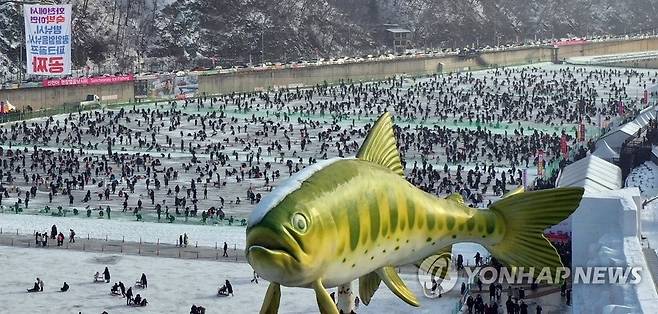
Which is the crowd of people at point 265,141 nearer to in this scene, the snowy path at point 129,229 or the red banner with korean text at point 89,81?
the snowy path at point 129,229

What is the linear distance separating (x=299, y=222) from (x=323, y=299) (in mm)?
1054

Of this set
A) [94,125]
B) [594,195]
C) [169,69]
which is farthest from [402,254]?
[169,69]

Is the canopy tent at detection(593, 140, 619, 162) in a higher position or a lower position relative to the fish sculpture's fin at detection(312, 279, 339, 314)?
higher

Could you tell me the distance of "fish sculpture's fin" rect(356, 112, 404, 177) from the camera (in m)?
13.9

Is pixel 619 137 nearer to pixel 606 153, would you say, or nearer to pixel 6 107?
pixel 606 153

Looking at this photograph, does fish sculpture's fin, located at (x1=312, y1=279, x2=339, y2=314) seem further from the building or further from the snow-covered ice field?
the building

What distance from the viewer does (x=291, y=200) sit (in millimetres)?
11789

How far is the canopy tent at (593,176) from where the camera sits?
39.4 meters

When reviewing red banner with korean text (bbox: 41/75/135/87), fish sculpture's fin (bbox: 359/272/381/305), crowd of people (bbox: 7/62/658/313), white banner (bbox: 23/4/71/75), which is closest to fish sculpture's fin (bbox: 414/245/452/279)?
fish sculpture's fin (bbox: 359/272/381/305)

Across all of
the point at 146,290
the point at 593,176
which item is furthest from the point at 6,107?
the point at 593,176

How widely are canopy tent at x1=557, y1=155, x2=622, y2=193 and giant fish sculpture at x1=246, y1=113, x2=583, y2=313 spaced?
2510 cm

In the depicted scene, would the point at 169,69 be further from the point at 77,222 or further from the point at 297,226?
the point at 297,226

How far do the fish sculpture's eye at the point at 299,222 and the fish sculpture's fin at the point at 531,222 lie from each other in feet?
10.1

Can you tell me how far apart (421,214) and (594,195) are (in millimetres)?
17934
